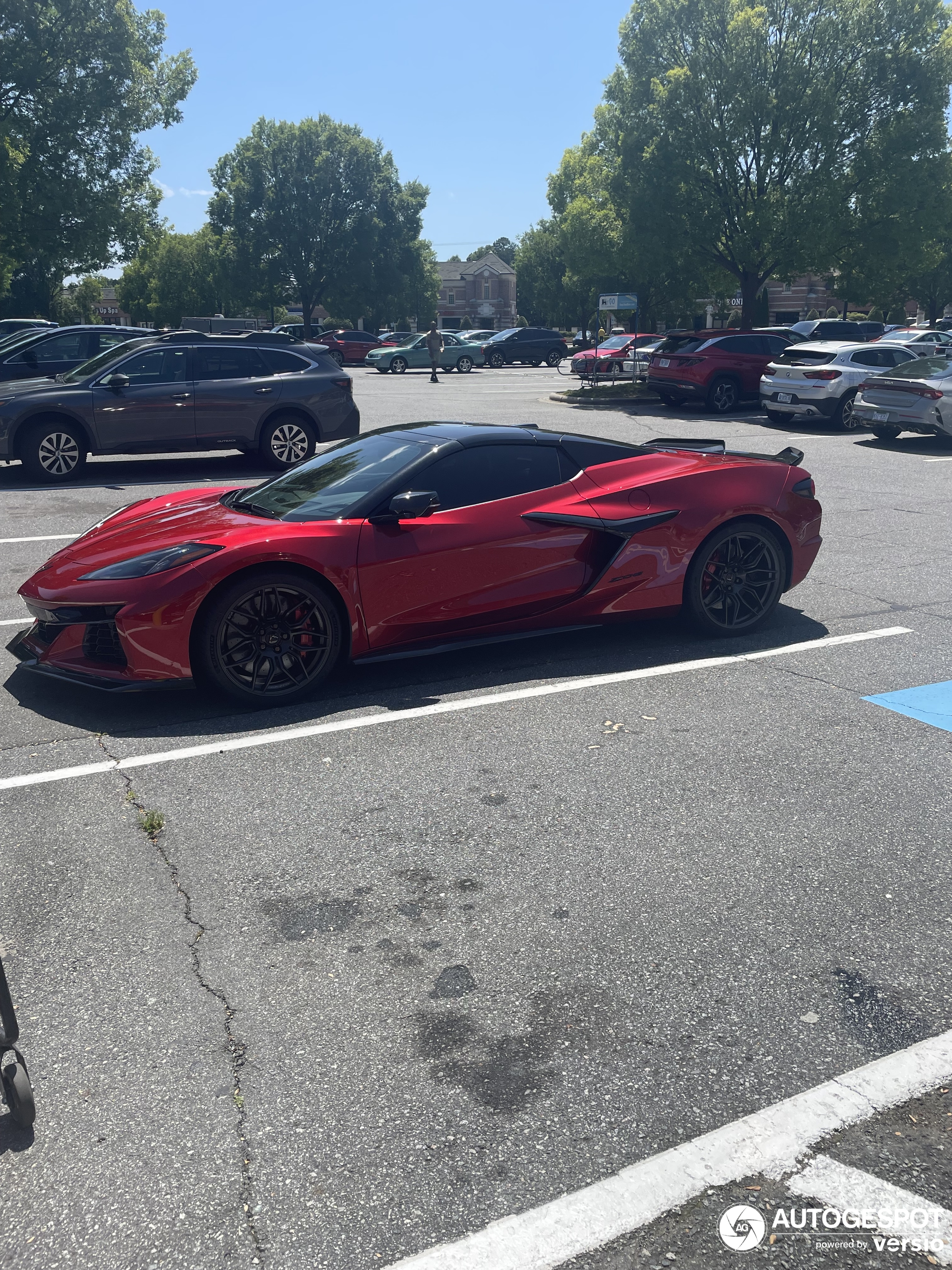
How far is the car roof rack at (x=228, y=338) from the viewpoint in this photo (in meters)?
13.6

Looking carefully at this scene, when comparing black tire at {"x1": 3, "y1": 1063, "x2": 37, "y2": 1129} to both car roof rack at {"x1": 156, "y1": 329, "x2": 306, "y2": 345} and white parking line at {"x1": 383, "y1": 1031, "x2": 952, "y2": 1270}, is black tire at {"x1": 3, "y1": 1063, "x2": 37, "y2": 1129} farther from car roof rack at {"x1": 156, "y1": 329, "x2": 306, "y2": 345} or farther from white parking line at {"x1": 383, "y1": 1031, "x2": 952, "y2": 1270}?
car roof rack at {"x1": 156, "y1": 329, "x2": 306, "y2": 345}

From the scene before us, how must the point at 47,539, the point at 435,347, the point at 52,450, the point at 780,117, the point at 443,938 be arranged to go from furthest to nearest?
1. the point at 435,347
2. the point at 780,117
3. the point at 52,450
4. the point at 47,539
5. the point at 443,938

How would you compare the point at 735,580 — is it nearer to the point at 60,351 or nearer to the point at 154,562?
the point at 154,562

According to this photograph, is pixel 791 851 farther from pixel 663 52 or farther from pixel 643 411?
pixel 663 52

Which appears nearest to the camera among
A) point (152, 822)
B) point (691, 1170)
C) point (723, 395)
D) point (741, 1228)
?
→ point (741, 1228)

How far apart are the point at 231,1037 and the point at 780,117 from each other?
2540cm

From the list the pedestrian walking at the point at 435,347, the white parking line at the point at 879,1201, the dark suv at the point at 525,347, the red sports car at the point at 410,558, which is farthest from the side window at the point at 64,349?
the dark suv at the point at 525,347

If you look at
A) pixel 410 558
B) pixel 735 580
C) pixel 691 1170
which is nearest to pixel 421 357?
pixel 735 580

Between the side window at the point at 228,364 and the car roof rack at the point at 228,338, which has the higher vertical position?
the car roof rack at the point at 228,338

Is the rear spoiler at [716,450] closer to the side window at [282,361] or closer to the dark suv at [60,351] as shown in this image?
the side window at [282,361]

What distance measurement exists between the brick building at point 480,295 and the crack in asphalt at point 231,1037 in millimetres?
116820

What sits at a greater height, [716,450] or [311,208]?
[311,208]

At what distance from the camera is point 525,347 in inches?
1833

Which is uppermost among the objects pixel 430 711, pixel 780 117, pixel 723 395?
pixel 780 117
